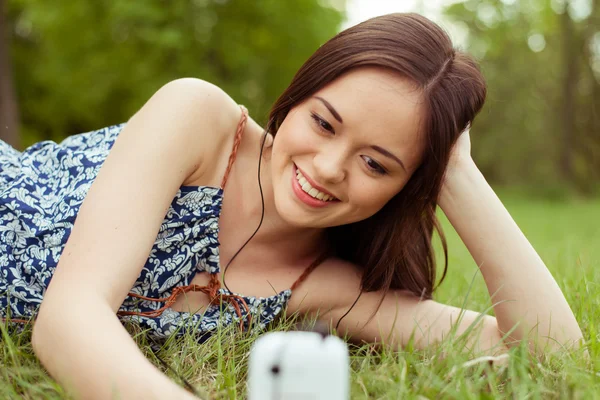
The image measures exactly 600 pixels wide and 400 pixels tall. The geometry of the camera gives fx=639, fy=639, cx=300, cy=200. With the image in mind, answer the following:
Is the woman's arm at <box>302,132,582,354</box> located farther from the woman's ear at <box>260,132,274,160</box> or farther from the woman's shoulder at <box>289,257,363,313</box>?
the woman's ear at <box>260,132,274,160</box>

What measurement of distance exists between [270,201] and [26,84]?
58.1 ft

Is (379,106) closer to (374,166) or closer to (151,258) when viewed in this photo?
(374,166)

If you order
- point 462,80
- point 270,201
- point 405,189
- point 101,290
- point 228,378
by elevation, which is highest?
point 462,80

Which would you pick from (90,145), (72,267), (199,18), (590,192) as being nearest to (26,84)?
(199,18)

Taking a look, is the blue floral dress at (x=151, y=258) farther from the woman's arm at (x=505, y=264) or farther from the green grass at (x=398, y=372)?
the woman's arm at (x=505, y=264)

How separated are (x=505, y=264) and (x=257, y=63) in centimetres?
1344

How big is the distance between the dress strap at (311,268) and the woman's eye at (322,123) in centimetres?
73

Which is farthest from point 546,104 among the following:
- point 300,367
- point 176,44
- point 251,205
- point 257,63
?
point 300,367

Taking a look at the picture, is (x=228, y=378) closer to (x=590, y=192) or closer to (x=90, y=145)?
(x=90, y=145)

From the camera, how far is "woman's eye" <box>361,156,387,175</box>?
204 centimetres

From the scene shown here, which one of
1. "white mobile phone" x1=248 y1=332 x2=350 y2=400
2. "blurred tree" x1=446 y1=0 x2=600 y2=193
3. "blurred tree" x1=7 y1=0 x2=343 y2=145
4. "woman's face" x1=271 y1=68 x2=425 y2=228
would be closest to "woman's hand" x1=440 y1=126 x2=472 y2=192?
"woman's face" x1=271 y1=68 x2=425 y2=228

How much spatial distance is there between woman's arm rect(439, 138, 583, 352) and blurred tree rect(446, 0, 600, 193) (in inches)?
609

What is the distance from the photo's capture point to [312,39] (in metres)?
15.1

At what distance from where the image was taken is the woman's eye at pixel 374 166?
80.2 inches
